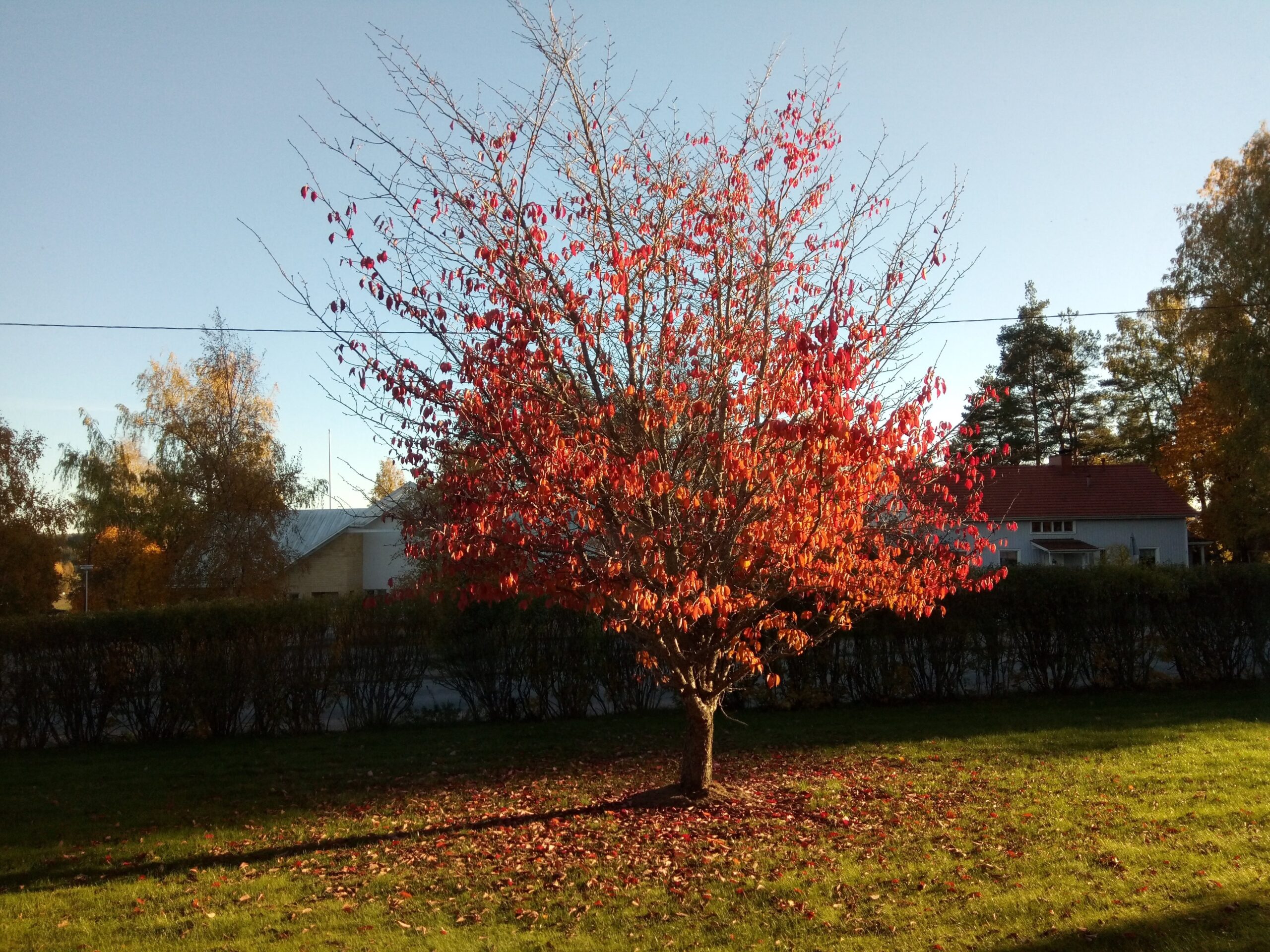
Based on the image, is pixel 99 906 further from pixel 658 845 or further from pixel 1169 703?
pixel 1169 703

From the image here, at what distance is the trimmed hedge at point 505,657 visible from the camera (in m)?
11.8

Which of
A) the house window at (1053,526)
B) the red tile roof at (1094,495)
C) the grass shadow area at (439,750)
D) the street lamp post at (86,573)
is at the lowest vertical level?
the grass shadow area at (439,750)

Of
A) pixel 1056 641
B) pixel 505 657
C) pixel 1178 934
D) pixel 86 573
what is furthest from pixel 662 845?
pixel 86 573

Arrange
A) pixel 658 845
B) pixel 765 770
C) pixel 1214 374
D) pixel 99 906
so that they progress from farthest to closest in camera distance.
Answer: pixel 1214 374, pixel 765 770, pixel 658 845, pixel 99 906

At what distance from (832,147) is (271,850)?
20.3 feet

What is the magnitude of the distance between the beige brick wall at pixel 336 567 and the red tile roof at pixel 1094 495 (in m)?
24.3

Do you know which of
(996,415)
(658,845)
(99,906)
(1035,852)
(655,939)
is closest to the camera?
(655,939)

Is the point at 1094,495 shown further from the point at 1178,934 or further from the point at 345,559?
the point at 1178,934

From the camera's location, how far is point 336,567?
37688 millimetres

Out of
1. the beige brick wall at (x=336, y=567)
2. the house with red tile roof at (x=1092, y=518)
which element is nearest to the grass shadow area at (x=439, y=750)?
the house with red tile roof at (x=1092, y=518)

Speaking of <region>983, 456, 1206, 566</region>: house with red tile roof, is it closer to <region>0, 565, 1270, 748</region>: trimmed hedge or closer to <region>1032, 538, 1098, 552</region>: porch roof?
<region>1032, 538, 1098, 552</region>: porch roof

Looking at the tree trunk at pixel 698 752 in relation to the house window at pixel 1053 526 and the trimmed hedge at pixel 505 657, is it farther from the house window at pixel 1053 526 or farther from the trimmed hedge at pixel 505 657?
the house window at pixel 1053 526

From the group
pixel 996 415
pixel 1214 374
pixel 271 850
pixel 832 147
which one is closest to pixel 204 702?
pixel 271 850

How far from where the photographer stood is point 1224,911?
4777mm
